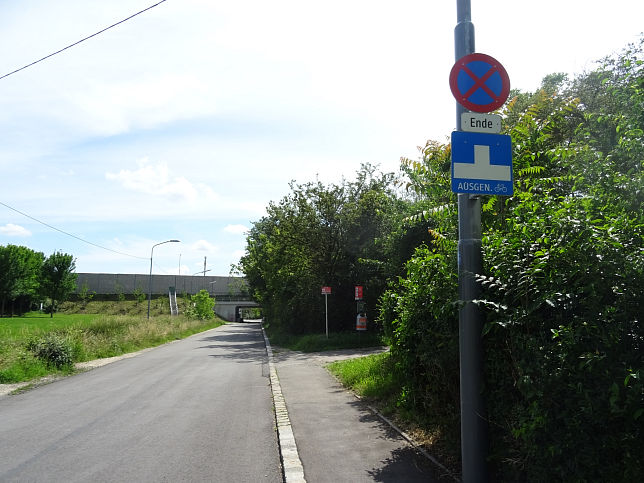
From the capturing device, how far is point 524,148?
504cm

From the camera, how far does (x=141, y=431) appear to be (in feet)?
22.4

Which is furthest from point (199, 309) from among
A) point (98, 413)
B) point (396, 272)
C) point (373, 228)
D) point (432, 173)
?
point (432, 173)

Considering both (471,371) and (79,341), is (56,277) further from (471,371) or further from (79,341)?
(471,371)

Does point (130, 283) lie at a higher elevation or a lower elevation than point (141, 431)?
higher

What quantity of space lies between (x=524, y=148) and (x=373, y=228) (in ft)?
66.7

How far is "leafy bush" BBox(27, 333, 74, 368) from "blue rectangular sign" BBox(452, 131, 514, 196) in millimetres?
14617

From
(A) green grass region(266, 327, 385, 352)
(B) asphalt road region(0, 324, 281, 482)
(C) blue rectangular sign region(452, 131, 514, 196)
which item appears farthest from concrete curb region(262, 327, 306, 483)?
→ (A) green grass region(266, 327, 385, 352)

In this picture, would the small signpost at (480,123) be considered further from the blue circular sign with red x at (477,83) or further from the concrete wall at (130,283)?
the concrete wall at (130,283)

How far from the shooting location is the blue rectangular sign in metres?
3.80

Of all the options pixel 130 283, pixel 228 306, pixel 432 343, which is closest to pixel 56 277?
pixel 130 283

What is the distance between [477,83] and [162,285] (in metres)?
91.9

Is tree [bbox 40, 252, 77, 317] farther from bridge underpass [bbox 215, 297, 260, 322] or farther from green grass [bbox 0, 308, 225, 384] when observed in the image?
green grass [bbox 0, 308, 225, 384]

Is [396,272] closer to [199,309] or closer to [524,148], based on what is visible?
[524,148]

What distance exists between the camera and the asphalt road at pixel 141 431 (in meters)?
5.06
